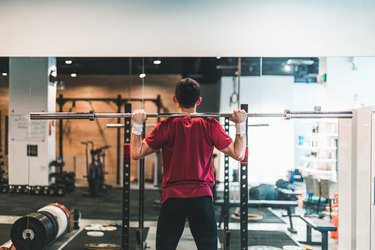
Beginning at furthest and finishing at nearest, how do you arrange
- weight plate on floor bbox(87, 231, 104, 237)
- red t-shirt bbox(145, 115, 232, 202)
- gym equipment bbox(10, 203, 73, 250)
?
weight plate on floor bbox(87, 231, 104, 237), gym equipment bbox(10, 203, 73, 250), red t-shirt bbox(145, 115, 232, 202)

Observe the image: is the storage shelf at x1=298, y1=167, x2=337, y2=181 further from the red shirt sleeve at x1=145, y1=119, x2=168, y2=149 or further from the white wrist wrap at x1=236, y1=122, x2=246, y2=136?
the red shirt sleeve at x1=145, y1=119, x2=168, y2=149

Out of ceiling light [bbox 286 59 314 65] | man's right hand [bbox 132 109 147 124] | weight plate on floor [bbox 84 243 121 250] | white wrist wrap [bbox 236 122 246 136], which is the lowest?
weight plate on floor [bbox 84 243 121 250]

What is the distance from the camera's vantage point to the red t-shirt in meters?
2.27

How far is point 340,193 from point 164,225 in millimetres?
2029

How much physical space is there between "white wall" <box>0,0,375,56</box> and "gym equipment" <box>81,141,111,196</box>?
57.4 inches

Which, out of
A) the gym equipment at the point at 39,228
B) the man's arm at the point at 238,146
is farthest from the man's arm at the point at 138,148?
the gym equipment at the point at 39,228

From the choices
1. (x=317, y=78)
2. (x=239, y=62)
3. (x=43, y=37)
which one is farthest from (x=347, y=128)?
(x=43, y=37)

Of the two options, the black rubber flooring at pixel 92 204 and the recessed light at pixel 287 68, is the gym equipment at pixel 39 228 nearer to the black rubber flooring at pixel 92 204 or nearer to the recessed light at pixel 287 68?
the black rubber flooring at pixel 92 204

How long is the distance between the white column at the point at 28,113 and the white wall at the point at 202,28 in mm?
182

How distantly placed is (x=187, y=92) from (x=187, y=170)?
49 centimetres

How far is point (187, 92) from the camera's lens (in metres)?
2.34

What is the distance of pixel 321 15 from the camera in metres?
3.35

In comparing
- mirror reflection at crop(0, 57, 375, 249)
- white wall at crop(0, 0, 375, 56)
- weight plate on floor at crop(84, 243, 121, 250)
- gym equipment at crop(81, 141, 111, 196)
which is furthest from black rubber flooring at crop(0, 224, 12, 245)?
white wall at crop(0, 0, 375, 56)

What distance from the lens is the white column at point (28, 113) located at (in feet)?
11.5
